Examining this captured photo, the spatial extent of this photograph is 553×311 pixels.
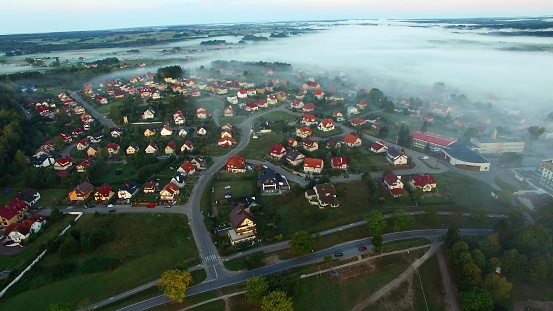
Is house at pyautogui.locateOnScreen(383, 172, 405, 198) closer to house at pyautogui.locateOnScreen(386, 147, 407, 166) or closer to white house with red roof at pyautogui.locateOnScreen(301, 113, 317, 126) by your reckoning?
house at pyautogui.locateOnScreen(386, 147, 407, 166)

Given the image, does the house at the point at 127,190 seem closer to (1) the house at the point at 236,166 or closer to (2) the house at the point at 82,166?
(2) the house at the point at 82,166

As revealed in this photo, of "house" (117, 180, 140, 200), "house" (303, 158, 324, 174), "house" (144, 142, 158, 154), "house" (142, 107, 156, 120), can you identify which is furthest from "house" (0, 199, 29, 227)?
"house" (303, 158, 324, 174)

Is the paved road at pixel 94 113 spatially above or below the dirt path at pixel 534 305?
above

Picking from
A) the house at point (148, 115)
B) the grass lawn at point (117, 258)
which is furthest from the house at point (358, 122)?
the house at point (148, 115)

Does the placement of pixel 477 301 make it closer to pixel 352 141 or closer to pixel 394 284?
pixel 394 284

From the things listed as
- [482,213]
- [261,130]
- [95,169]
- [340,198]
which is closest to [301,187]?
[340,198]

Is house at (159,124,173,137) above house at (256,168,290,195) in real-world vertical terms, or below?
above
